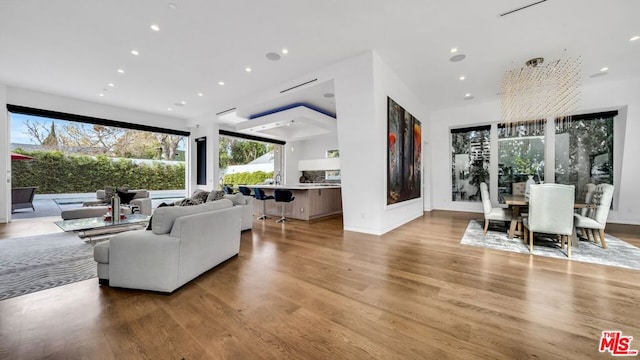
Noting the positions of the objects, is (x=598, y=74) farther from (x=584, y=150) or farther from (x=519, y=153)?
(x=519, y=153)

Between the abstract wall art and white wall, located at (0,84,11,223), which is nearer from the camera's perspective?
the abstract wall art

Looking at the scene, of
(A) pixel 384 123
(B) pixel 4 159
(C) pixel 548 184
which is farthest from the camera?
(B) pixel 4 159

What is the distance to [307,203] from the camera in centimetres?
618

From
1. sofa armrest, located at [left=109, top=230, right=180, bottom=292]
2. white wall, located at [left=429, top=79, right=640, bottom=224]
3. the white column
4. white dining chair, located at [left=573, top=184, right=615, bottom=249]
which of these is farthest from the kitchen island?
white wall, located at [left=429, top=79, right=640, bottom=224]

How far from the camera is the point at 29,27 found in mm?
3523

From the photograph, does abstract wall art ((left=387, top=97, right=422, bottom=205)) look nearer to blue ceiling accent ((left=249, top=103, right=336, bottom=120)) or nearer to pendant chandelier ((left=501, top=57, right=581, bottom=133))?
pendant chandelier ((left=501, top=57, right=581, bottom=133))

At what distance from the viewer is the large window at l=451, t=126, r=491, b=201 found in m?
7.59

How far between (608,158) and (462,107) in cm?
375

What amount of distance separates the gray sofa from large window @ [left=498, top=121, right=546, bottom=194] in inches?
324

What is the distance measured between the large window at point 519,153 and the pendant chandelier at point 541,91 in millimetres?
209

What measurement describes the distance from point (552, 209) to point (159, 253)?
5.21 metres

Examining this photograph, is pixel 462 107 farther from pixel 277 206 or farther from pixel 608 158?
pixel 277 206

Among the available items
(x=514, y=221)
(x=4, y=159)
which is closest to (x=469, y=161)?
(x=514, y=221)

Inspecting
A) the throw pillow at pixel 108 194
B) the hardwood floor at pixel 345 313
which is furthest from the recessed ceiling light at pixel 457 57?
the throw pillow at pixel 108 194
